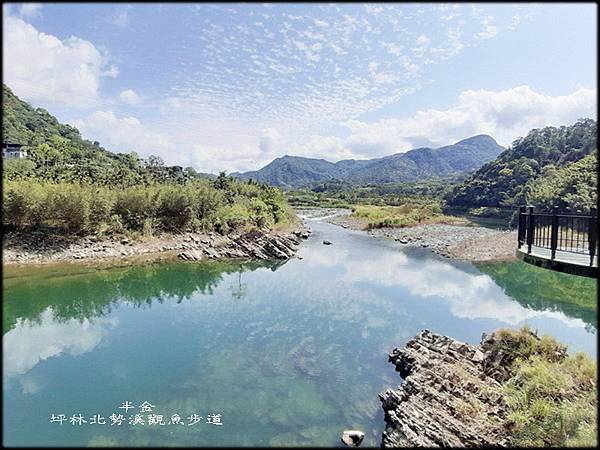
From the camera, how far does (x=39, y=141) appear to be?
1869 inches

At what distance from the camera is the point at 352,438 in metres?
5.93

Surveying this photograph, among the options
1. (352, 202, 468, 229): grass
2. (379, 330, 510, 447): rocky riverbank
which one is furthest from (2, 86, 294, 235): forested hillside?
(379, 330, 510, 447): rocky riverbank

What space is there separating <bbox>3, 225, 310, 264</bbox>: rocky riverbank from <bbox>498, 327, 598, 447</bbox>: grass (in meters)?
15.2

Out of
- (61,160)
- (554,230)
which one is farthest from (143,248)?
(61,160)

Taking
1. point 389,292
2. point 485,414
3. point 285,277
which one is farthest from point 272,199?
point 485,414

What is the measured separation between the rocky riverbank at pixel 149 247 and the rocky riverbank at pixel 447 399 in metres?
14.1

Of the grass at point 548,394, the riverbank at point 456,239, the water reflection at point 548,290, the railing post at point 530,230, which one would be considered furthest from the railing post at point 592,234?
the riverbank at point 456,239

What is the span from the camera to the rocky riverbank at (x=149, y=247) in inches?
703

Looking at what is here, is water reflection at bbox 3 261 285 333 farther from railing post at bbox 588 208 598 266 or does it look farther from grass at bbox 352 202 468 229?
grass at bbox 352 202 468 229

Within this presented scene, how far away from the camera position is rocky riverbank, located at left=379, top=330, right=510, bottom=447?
18.4ft

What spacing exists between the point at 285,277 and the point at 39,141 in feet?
152

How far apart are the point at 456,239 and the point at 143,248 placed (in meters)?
21.7

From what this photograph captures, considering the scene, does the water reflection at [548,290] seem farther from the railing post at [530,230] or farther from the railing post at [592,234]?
the railing post at [592,234]

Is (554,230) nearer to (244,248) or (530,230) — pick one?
(530,230)
